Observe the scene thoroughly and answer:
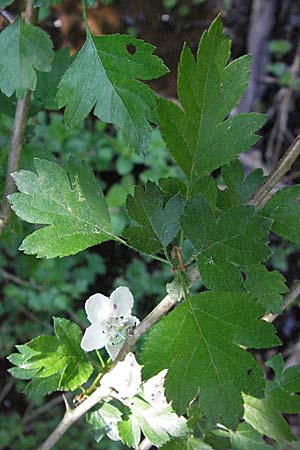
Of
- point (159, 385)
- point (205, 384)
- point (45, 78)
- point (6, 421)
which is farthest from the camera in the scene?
point (6, 421)

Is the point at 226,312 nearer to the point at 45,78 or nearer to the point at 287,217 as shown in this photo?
the point at 287,217

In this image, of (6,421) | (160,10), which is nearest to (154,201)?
(6,421)

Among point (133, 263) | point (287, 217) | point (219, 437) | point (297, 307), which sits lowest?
point (297, 307)

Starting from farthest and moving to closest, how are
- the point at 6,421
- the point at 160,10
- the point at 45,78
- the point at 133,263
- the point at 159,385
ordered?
the point at 160,10 → the point at 133,263 → the point at 6,421 → the point at 45,78 → the point at 159,385

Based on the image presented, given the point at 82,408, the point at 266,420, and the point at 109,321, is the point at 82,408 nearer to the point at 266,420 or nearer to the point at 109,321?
the point at 109,321

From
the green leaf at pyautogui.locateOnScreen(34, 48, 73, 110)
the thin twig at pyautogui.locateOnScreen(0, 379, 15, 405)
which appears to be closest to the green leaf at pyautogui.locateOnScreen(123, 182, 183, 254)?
the green leaf at pyautogui.locateOnScreen(34, 48, 73, 110)

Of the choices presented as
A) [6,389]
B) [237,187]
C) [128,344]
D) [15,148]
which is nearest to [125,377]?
[128,344]

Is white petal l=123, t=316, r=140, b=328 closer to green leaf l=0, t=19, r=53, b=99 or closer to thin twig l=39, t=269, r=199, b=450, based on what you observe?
thin twig l=39, t=269, r=199, b=450
